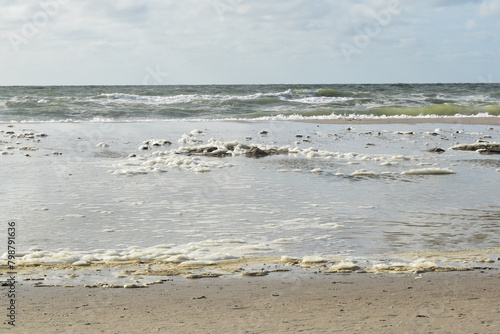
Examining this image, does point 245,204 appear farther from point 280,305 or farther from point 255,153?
point 255,153

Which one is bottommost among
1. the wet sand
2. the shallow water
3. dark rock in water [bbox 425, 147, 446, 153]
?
the wet sand

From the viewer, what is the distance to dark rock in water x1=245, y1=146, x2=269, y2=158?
10917 mm

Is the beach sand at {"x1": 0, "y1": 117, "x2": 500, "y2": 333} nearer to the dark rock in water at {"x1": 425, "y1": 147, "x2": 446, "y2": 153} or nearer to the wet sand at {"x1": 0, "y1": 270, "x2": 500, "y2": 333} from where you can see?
the wet sand at {"x1": 0, "y1": 270, "x2": 500, "y2": 333}

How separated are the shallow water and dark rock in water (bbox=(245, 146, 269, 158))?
0.21 meters

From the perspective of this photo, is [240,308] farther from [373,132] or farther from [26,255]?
[373,132]

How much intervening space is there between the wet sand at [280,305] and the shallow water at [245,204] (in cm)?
63

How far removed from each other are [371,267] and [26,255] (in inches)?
106

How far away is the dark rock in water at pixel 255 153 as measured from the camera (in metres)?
10.9

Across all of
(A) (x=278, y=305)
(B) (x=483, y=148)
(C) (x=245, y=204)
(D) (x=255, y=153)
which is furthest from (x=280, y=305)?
(B) (x=483, y=148)

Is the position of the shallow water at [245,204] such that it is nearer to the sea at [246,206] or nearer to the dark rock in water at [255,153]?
the sea at [246,206]

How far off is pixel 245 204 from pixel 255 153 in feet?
14.8

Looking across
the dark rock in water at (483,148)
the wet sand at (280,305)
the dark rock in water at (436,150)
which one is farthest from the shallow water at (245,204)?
the wet sand at (280,305)

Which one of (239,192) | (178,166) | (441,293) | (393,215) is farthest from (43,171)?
(441,293)

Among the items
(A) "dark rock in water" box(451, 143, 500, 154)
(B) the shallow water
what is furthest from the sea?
(A) "dark rock in water" box(451, 143, 500, 154)
